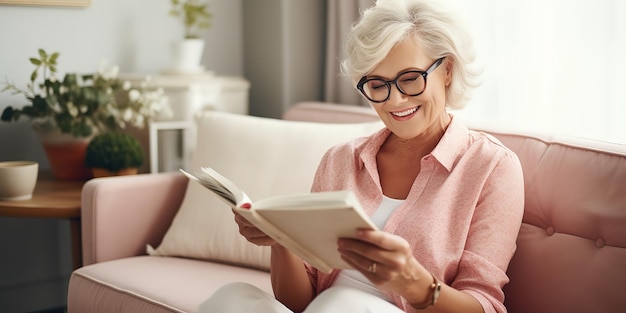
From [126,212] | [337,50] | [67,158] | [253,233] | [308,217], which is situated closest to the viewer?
[308,217]

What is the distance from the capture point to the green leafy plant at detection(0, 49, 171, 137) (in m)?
2.62

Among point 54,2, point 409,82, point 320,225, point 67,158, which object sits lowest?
point 67,158

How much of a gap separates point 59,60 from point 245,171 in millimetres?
1077

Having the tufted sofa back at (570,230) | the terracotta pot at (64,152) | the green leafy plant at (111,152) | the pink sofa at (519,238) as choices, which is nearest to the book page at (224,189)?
the pink sofa at (519,238)

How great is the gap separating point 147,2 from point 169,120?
574mm

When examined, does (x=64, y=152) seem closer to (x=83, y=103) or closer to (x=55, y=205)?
(x=83, y=103)

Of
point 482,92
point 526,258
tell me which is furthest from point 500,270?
point 482,92

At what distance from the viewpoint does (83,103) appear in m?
2.64

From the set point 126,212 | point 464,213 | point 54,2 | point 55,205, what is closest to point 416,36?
point 464,213

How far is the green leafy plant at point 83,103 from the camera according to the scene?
262 centimetres

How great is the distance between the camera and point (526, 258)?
1737 mm

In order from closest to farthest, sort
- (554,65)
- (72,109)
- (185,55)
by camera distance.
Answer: (554,65)
(72,109)
(185,55)

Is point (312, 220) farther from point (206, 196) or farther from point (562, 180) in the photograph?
point (206, 196)

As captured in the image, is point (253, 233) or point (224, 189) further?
point (253, 233)
